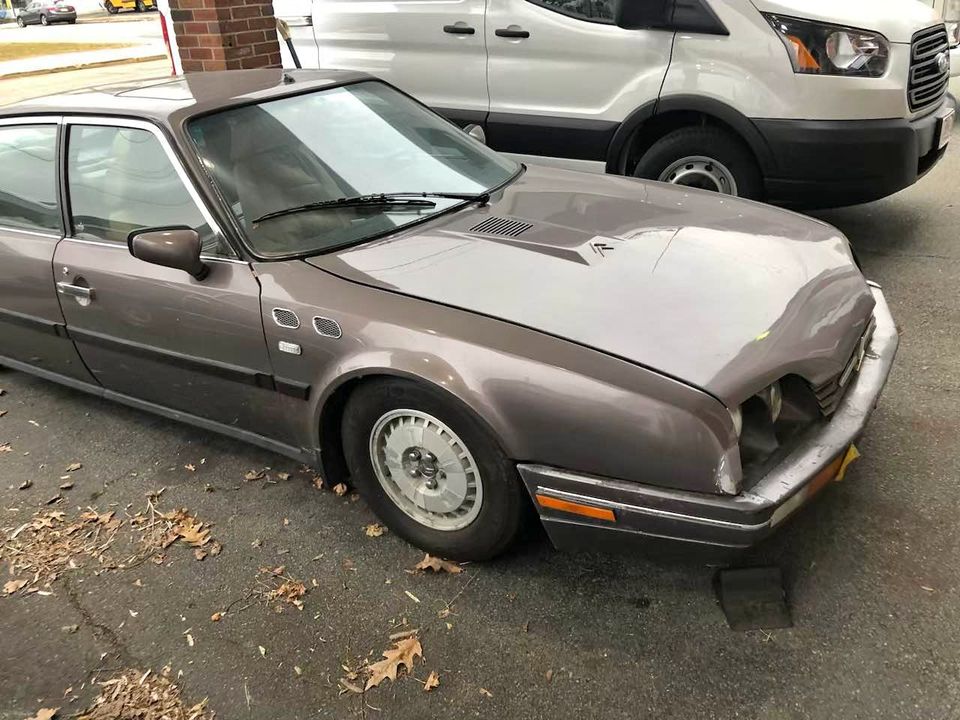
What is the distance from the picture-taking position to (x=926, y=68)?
4691mm

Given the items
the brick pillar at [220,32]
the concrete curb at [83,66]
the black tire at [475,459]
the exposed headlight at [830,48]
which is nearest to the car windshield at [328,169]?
the black tire at [475,459]

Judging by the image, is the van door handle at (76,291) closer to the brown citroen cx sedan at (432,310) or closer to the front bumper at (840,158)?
the brown citroen cx sedan at (432,310)

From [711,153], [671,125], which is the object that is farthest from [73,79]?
[711,153]

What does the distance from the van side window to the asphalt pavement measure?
2.93m

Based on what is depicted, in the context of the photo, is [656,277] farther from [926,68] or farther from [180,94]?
[926,68]

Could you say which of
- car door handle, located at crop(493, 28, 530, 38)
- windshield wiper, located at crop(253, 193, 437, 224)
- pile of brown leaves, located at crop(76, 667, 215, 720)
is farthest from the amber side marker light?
car door handle, located at crop(493, 28, 530, 38)

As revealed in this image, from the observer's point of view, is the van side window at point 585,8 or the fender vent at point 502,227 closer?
the fender vent at point 502,227

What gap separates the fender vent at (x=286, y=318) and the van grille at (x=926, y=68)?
3.82 m

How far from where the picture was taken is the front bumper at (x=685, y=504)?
2.12m

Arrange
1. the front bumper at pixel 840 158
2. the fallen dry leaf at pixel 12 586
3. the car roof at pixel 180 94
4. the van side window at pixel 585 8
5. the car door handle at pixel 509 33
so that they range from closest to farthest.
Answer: the fallen dry leaf at pixel 12 586 → the car roof at pixel 180 94 → the front bumper at pixel 840 158 → the van side window at pixel 585 8 → the car door handle at pixel 509 33

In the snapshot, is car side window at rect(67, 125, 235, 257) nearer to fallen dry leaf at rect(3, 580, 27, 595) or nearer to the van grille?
fallen dry leaf at rect(3, 580, 27, 595)

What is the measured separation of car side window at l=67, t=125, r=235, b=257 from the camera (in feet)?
9.75

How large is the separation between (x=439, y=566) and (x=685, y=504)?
96 cm

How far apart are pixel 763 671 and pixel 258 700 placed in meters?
1.43
